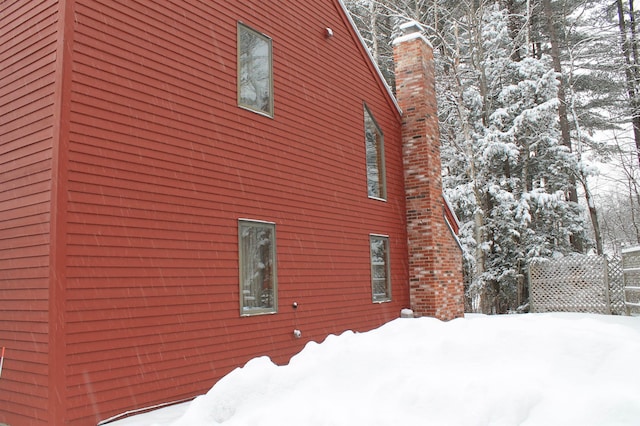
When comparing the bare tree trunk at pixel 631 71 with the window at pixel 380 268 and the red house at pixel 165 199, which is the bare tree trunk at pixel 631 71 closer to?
the window at pixel 380 268

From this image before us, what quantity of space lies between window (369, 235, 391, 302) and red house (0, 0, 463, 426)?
1.65 ft

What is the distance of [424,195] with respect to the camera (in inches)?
472

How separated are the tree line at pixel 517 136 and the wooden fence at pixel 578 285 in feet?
2.93

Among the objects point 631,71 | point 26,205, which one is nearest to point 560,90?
point 631,71

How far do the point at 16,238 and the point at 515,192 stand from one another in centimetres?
1684

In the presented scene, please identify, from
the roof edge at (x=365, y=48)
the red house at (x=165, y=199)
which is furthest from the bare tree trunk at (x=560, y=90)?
the red house at (x=165, y=199)

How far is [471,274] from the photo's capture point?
19.4 meters

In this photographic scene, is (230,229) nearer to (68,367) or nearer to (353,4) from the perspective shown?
(68,367)

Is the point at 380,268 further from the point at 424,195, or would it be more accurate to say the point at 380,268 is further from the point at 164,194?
the point at 164,194

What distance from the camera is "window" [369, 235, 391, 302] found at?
10.8 meters

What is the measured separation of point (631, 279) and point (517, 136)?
7495mm

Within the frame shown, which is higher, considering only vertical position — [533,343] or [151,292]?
[151,292]

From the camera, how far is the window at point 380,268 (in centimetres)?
1080

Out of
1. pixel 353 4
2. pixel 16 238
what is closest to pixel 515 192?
pixel 353 4
